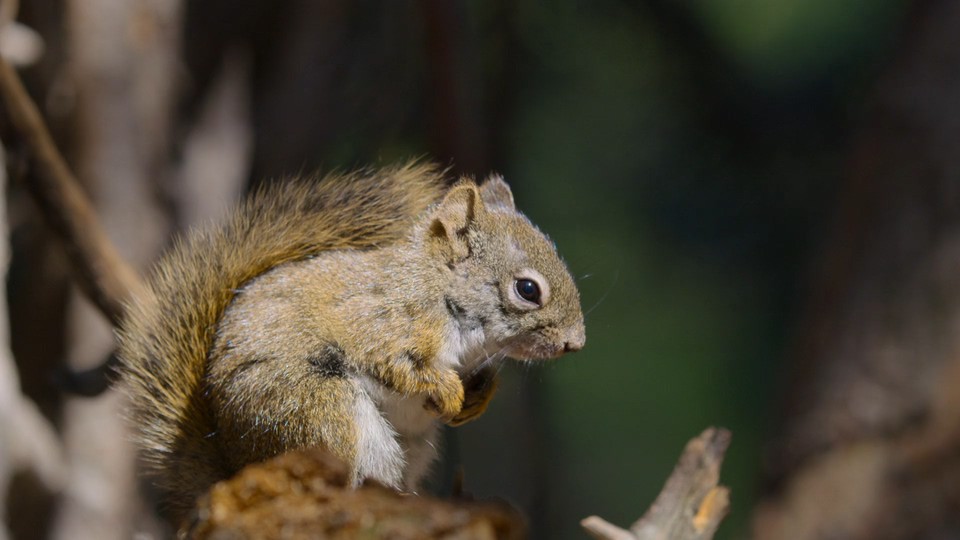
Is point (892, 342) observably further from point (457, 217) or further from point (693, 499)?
point (457, 217)

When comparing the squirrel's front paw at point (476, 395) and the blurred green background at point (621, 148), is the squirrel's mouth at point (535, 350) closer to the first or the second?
the squirrel's front paw at point (476, 395)

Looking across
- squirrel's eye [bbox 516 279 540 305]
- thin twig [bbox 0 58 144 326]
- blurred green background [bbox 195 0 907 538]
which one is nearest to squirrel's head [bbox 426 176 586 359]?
squirrel's eye [bbox 516 279 540 305]

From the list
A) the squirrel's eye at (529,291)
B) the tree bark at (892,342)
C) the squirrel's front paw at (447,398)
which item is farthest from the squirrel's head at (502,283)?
the tree bark at (892,342)

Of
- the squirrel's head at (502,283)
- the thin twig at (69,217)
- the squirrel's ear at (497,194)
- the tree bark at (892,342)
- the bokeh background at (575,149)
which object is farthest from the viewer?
the tree bark at (892,342)

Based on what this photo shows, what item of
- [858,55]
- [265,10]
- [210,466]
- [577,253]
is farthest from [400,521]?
[858,55]

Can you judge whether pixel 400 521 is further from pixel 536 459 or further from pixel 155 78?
pixel 536 459

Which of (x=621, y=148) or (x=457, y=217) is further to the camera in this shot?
(x=621, y=148)

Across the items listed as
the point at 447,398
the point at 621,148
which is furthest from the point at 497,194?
the point at 621,148

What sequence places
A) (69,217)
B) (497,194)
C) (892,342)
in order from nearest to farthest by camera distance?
(497,194), (69,217), (892,342)
